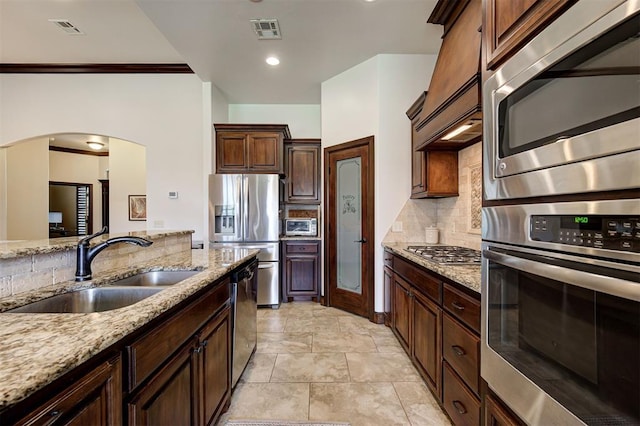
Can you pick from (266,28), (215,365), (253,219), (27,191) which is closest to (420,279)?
(215,365)

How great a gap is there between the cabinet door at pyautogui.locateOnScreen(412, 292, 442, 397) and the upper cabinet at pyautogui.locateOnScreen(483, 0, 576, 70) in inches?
58.2

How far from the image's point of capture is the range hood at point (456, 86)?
6.34 feet

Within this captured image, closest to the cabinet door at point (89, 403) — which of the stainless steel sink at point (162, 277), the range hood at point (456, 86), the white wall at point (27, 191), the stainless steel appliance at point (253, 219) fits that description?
the stainless steel sink at point (162, 277)

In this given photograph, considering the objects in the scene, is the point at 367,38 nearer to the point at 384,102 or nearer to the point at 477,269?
the point at 384,102

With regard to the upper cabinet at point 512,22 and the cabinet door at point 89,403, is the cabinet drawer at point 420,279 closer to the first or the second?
the upper cabinet at point 512,22

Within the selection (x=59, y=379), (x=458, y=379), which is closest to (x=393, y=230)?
(x=458, y=379)

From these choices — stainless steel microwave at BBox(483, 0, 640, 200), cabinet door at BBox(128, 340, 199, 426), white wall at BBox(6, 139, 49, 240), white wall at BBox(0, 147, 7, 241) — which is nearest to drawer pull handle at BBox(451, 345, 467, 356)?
stainless steel microwave at BBox(483, 0, 640, 200)

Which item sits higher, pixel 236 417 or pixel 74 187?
pixel 74 187

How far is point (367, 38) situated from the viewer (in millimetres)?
3307

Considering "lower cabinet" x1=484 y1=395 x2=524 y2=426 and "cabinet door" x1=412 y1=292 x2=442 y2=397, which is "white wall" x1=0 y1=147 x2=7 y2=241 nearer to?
"cabinet door" x1=412 y1=292 x2=442 y2=397

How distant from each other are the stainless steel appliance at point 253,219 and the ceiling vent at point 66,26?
2236 millimetres

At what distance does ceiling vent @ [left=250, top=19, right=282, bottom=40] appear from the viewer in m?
3.01

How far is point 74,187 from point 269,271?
7833mm

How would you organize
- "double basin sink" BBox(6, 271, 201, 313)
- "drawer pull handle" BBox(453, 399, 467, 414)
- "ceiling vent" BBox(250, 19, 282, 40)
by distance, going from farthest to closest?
"ceiling vent" BBox(250, 19, 282, 40) < "drawer pull handle" BBox(453, 399, 467, 414) < "double basin sink" BBox(6, 271, 201, 313)
